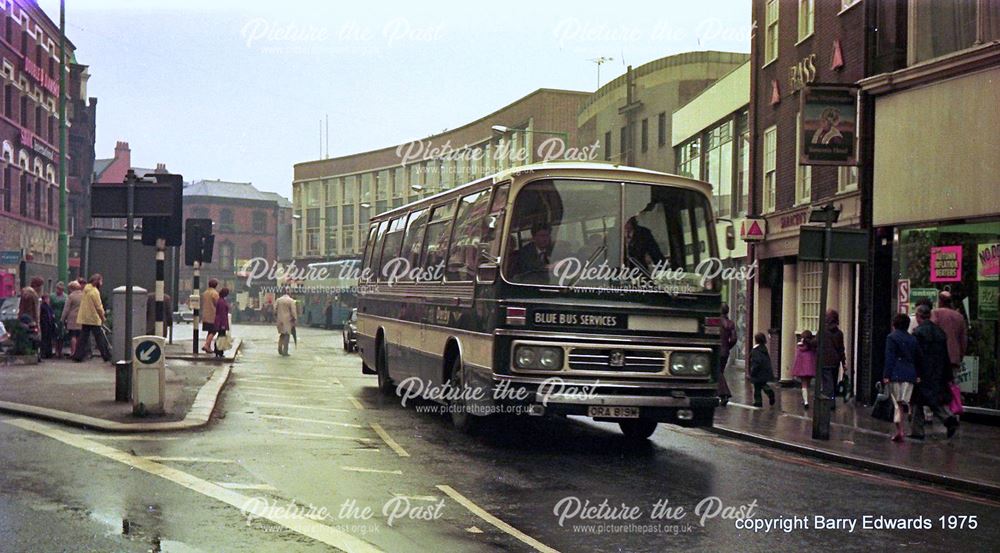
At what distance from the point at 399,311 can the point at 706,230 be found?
606 centimetres

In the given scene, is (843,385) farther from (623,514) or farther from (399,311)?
(623,514)

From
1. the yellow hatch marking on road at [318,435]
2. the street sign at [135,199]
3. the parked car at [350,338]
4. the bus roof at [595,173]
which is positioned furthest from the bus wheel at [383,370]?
the parked car at [350,338]

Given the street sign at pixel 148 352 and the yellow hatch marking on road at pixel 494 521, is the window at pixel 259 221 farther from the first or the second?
the yellow hatch marking on road at pixel 494 521

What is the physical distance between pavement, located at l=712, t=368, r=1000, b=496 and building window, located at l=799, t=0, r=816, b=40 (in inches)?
356

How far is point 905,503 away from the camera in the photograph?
9.52 meters

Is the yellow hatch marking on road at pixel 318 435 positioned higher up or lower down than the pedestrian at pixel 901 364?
lower down

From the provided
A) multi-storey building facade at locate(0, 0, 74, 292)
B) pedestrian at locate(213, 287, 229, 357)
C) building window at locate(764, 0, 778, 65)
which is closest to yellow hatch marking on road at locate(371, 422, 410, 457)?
pedestrian at locate(213, 287, 229, 357)

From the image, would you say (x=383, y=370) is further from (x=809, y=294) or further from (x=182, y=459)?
(x=809, y=294)

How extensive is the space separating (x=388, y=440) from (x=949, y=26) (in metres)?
12.4

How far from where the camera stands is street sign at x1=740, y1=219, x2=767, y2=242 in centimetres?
2536

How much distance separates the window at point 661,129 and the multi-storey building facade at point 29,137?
79.5 feet

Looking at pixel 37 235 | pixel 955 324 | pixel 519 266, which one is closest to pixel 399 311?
pixel 519 266

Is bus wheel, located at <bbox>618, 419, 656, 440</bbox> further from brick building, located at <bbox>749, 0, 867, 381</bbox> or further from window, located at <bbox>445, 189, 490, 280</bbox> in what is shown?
brick building, located at <bbox>749, 0, 867, 381</bbox>

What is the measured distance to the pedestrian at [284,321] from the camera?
29906 millimetres
